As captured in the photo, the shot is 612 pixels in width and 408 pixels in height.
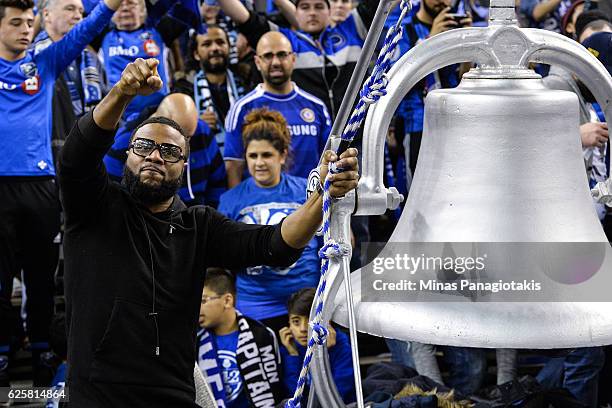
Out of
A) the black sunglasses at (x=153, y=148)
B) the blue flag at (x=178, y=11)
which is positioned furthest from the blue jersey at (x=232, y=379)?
the blue flag at (x=178, y=11)

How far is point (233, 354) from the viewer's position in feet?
15.9

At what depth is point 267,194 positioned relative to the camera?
202 inches

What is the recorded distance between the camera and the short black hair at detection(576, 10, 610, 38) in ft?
18.7

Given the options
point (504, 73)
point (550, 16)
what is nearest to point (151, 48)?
point (550, 16)

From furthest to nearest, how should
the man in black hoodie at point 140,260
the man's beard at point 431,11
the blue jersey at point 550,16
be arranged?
1. the blue jersey at point 550,16
2. the man's beard at point 431,11
3. the man in black hoodie at point 140,260

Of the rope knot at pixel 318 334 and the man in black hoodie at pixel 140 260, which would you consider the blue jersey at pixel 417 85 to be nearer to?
the man in black hoodie at pixel 140 260

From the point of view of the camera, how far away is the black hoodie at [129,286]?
123 inches

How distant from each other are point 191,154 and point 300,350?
116cm

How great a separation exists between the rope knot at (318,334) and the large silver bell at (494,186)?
3 centimetres

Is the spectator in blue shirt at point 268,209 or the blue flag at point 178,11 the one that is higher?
the blue flag at point 178,11

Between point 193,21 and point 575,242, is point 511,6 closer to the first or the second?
point 575,242

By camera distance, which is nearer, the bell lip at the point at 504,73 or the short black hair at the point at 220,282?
the bell lip at the point at 504,73

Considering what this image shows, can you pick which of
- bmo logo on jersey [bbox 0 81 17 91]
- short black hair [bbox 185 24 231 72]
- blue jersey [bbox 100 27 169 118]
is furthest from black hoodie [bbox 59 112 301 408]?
short black hair [bbox 185 24 231 72]

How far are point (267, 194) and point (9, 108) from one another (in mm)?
1290
